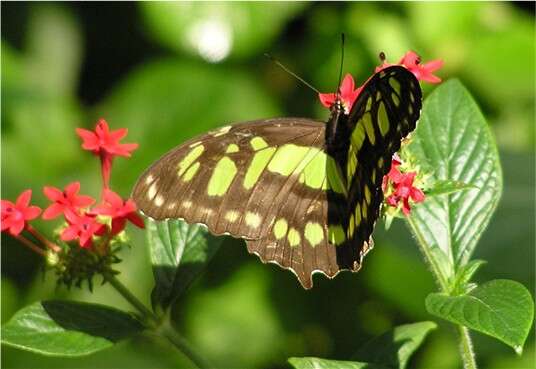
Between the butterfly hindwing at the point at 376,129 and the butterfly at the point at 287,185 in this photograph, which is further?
the butterfly at the point at 287,185

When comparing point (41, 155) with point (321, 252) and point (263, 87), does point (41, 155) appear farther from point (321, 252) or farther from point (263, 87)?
point (321, 252)

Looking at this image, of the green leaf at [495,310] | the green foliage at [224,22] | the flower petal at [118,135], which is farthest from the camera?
the green foliage at [224,22]

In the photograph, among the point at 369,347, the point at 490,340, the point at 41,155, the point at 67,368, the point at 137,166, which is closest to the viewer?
the point at 369,347

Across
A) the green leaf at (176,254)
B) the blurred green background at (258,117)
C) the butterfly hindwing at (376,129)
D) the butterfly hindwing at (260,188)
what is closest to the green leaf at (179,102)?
the blurred green background at (258,117)

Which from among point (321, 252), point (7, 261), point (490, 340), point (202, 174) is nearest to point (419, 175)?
point (321, 252)

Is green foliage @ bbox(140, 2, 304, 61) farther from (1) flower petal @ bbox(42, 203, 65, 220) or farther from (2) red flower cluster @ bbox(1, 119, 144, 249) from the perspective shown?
(1) flower petal @ bbox(42, 203, 65, 220)

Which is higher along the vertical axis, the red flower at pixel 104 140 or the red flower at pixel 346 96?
the red flower at pixel 346 96

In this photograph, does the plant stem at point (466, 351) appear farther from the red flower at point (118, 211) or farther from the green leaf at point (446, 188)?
the red flower at point (118, 211)
